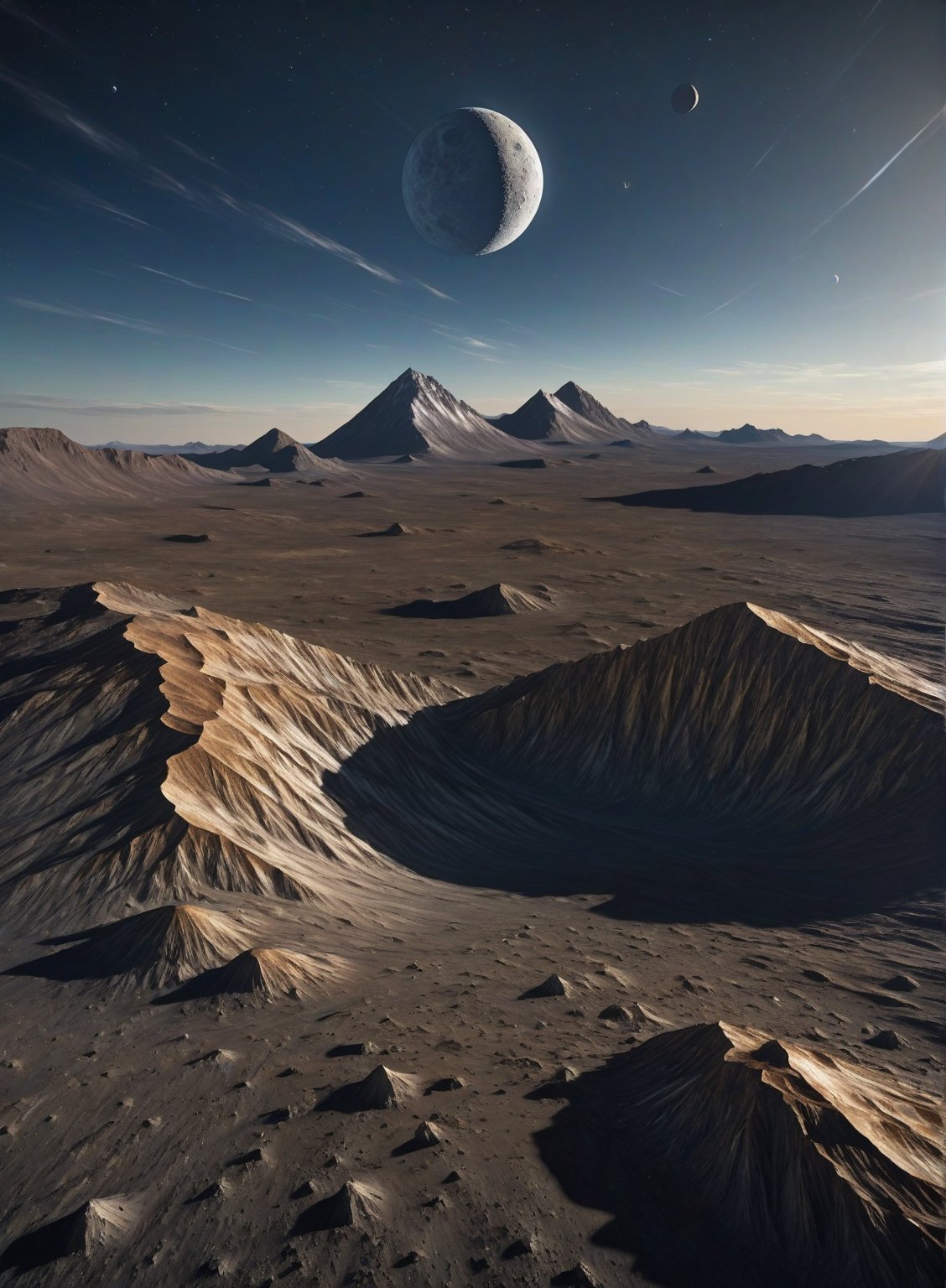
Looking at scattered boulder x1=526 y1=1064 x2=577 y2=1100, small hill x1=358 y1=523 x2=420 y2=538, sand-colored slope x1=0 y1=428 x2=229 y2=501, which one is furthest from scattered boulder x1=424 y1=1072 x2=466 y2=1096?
sand-colored slope x1=0 y1=428 x2=229 y2=501

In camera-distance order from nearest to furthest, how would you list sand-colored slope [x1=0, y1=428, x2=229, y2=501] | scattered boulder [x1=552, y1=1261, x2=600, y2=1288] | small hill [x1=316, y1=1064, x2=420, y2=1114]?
scattered boulder [x1=552, y1=1261, x2=600, y2=1288] < small hill [x1=316, y1=1064, x2=420, y2=1114] < sand-colored slope [x1=0, y1=428, x2=229, y2=501]

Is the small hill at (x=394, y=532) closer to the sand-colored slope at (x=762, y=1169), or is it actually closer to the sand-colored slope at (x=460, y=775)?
the sand-colored slope at (x=460, y=775)

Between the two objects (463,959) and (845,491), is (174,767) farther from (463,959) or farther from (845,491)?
(845,491)

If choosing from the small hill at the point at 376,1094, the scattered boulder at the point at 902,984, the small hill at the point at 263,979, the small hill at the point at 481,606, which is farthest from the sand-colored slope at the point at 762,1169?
the small hill at the point at 481,606

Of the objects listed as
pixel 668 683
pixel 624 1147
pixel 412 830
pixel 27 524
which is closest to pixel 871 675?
pixel 668 683

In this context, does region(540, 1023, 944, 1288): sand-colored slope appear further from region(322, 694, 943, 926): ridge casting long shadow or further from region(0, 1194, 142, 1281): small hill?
region(322, 694, 943, 926): ridge casting long shadow

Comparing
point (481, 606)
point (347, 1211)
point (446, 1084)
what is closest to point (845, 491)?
point (481, 606)
